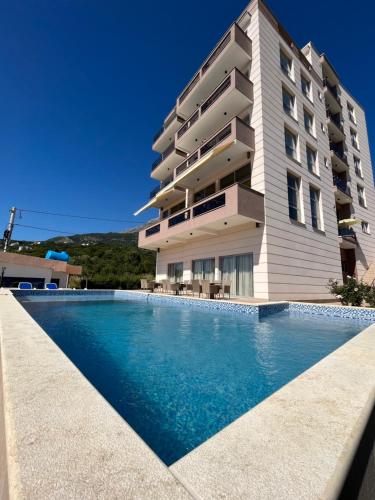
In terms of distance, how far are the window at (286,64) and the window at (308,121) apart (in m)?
2.76

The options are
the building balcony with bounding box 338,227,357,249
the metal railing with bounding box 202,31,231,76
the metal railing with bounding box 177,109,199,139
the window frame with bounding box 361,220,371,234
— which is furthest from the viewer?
the window frame with bounding box 361,220,371,234

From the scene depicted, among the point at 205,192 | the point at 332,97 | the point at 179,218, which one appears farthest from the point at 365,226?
the point at 179,218

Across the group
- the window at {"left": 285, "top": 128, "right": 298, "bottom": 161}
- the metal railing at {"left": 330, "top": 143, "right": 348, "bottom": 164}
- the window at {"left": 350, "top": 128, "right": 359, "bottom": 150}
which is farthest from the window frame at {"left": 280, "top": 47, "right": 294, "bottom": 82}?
the window at {"left": 350, "top": 128, "right": 359, "bottom": 150}

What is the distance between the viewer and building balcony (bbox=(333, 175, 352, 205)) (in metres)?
18.3

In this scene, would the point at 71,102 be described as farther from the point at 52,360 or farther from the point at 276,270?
the point at 52,360

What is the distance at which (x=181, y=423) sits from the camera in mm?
2406

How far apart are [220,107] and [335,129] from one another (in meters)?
13.2

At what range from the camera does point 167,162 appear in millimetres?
20672

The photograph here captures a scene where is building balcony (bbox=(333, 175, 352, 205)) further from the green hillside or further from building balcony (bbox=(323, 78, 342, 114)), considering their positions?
the green hillside

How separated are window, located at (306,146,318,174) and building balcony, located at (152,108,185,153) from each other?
11.1 m

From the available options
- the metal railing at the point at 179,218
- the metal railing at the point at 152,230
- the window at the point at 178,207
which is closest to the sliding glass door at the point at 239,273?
the metal railing at the point at 179,218

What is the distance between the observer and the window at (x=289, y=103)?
15.0 metres

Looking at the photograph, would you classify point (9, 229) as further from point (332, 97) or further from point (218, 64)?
point (332, 97)

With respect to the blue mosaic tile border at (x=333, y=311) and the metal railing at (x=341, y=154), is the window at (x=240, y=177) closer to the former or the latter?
the blue mosaic tile border at (x=333, y=311)
